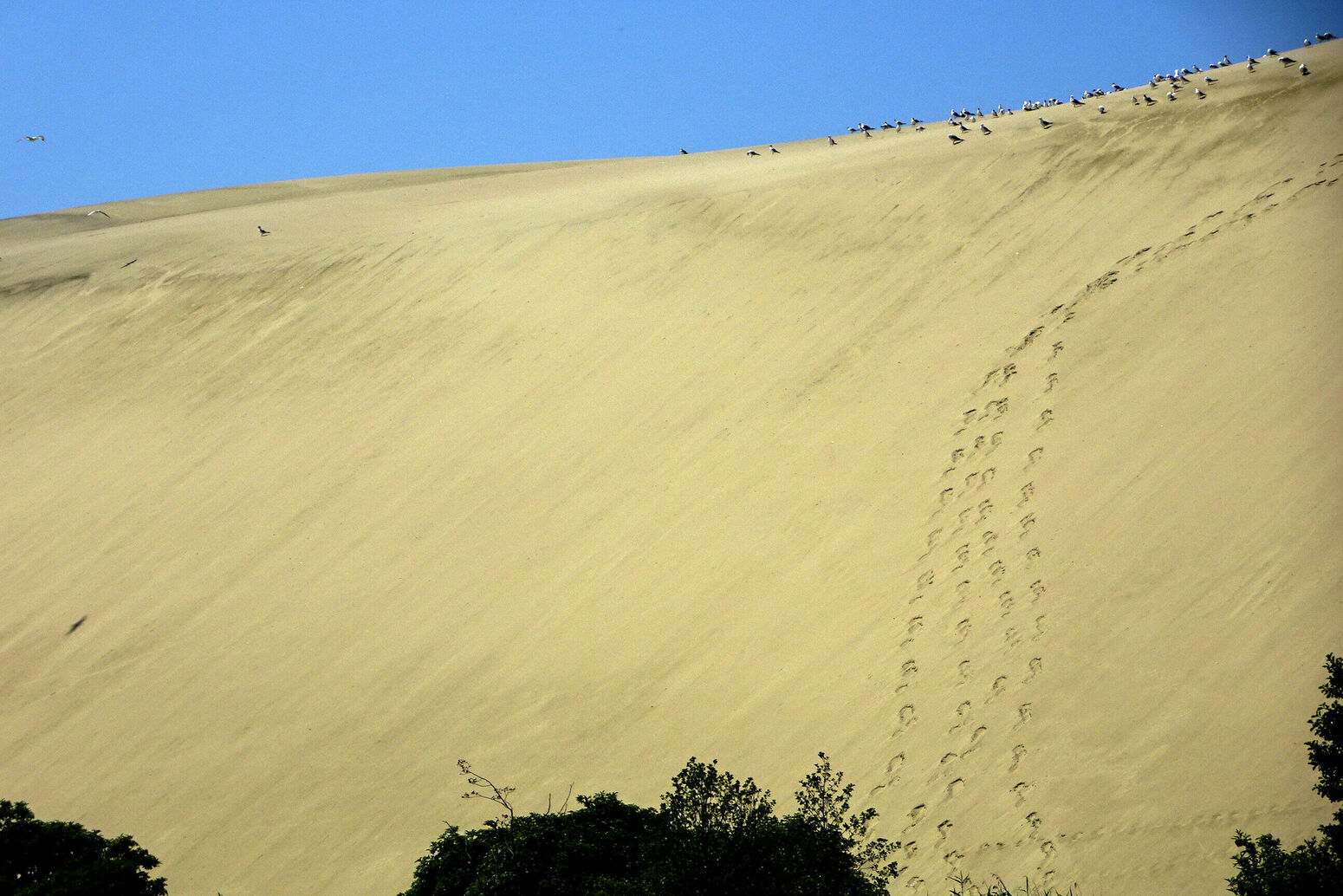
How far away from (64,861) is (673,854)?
437cm

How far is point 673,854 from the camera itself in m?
6.36

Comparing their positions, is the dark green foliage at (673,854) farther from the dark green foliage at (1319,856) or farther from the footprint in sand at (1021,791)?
the dark green foliage at (1319,856)

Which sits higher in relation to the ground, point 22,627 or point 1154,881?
point 22,627

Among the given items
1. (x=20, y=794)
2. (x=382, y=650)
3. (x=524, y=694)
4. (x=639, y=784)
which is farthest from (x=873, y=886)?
(x=20, y=794)

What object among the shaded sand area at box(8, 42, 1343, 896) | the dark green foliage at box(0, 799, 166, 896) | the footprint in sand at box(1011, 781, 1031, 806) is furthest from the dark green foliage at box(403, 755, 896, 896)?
the dark green foliage at box(0, 799, 166, 896)

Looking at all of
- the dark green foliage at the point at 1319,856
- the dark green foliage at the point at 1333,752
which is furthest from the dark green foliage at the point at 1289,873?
the dark green foliage at the point at 1333,752

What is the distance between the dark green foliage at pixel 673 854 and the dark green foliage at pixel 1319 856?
211cm

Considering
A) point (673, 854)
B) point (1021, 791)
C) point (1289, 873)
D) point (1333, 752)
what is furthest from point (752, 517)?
point (1289, 873)

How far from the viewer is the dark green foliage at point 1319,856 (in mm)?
5719

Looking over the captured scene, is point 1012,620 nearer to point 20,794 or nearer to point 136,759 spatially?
point 136,759

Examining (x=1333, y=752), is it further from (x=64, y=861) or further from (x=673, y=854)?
(x=64, y=861)

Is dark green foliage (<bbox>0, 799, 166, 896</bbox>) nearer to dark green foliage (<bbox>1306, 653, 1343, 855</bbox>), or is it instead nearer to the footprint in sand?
the footprint in sand

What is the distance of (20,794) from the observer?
1064 cm

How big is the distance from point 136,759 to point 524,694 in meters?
4.18
